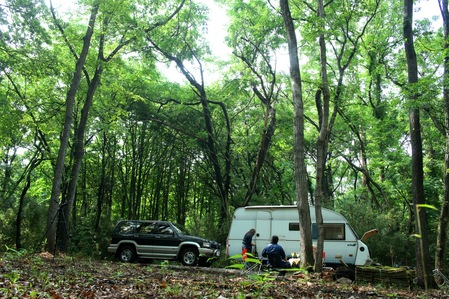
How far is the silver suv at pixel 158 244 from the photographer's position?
53.0 ft

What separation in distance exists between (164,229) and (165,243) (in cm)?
61

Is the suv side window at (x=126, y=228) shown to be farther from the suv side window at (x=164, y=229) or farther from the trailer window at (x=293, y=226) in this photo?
the trailer window at (x=293, y=226)

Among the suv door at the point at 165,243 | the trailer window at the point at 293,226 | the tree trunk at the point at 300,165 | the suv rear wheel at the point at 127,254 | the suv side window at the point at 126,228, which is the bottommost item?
the suv rear wheel at the point at 127,254

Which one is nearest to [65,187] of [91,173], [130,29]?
[91,173]

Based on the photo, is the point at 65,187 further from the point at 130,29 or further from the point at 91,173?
Answer: the point at 130,29

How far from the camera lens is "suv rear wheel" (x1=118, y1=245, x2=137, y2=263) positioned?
16.7m

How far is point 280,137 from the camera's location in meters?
23.1

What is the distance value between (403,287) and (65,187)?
18679mm

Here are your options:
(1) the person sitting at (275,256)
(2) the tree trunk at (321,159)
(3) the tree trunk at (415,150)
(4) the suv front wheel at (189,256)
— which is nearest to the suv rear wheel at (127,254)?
(4) the suv front wheel at (189,256)

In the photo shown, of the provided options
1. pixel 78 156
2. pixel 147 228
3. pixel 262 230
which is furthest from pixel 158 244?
pixel 78 156

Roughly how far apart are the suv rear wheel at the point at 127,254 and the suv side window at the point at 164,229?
1332mm

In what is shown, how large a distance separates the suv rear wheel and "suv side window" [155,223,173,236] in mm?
1332

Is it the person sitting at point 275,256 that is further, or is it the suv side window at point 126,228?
the suv side window at point 126,228

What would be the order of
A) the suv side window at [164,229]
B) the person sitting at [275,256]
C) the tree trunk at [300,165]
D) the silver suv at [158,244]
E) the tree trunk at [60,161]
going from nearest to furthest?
1. the person sitting at [275,256]
2. the tree trunk at [300,165]
3. the tree trunk at [60,161]
4. the silver suv at [158,244]
5. the suv side window at [164,229]
